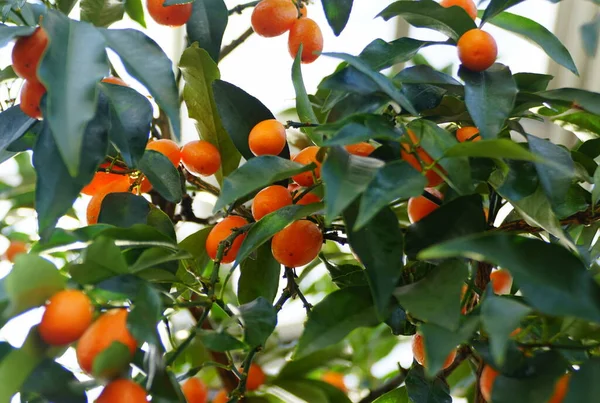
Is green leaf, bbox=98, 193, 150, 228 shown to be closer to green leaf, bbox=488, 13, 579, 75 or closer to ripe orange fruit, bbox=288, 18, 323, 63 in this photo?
ripe orange fruit, bbox=288, 18, 323, 63

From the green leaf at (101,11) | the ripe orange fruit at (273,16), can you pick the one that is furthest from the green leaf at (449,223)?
the green leaf at (101,11)

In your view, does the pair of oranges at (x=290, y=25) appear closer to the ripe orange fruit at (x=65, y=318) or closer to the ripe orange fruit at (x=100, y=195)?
the ripe orange fruit at (x=100, y=195)

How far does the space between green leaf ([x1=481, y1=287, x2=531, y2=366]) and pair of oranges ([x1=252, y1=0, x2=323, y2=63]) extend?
41 centimetres

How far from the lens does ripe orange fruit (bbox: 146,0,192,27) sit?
2.18 feet

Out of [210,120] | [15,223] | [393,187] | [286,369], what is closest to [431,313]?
[393,187]

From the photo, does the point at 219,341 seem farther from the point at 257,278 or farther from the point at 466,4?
the point at 466,4

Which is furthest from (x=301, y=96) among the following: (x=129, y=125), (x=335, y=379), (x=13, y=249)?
(x=13, y=249)

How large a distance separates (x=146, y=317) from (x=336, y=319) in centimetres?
12

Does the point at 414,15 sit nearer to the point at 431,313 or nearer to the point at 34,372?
the point at 431,313

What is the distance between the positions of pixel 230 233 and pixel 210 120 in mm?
145

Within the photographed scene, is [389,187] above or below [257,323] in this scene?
above

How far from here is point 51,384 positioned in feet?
1.45

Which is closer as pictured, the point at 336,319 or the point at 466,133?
the point at 336,319

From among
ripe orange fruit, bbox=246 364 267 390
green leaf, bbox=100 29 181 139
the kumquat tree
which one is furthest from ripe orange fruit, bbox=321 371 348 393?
green leaf, bbox=100 29 181 139
